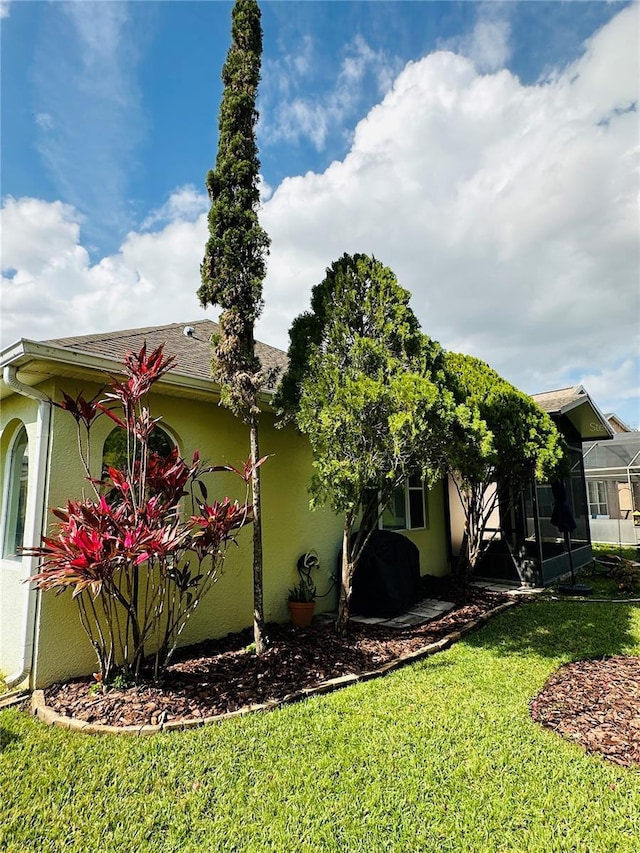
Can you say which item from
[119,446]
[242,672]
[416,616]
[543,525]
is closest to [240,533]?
[242,672]

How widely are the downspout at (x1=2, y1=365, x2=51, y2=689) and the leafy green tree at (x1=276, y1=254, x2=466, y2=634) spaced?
9.81 ft

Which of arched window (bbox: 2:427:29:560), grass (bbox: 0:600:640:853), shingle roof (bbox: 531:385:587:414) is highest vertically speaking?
shingle roof (bbox: 531:385:587:414)

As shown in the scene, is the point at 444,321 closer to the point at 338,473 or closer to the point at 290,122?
the point at 290,122

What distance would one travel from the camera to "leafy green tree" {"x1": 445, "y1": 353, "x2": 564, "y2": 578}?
27.9 ft

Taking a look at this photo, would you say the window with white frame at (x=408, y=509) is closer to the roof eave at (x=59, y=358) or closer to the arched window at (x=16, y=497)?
the roof eave at (x=59, y=358)

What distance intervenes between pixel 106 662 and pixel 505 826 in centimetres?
395

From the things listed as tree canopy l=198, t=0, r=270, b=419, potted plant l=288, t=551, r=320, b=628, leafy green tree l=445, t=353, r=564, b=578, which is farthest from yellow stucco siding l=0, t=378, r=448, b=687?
leafy green tree l=445, t=353, r=564, b=578

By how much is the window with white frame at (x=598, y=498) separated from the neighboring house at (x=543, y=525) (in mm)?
4714

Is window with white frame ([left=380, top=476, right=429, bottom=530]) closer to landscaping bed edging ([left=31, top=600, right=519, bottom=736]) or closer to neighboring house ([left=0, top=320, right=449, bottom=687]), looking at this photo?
neighboring house ([left=0, top=320, right=449, bottom=687])

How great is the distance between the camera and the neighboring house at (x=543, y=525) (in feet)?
34.8

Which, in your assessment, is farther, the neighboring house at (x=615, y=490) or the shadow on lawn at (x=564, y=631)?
the neighboring house at (x=615, y=490)

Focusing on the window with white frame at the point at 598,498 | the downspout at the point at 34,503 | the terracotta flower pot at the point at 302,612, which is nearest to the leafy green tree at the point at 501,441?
the terracotta flower pot at the point at 302,612

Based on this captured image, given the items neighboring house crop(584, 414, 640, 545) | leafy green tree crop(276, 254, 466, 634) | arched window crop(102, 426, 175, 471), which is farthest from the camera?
neighboring house crop(584, 414, 640, 545)

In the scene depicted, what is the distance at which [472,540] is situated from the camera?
10.2m
